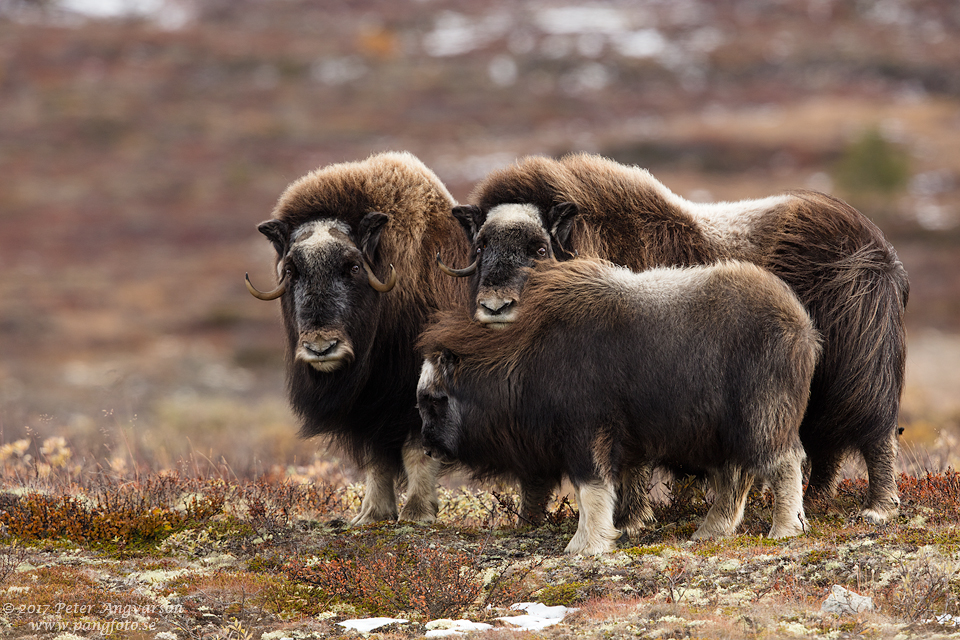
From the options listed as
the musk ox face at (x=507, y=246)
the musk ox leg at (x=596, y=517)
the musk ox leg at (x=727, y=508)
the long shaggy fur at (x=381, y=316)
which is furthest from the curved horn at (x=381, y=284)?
the musk ox leg at (x=727, y=508)

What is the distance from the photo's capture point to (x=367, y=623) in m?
3.35

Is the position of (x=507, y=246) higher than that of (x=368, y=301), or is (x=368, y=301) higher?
(x=507, y=246)

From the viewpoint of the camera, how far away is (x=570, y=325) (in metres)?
4.28

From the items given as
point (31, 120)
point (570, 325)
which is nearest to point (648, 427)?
point (570, 325)

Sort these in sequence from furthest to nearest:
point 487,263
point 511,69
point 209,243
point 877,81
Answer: point 511,69
point 877,81
point 209,243
point 487,263

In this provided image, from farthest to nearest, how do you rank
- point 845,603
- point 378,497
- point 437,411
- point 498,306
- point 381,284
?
1. point 378,497
2. point 381,284
3. point 437,411
4. point 498,306
5. point 845,603

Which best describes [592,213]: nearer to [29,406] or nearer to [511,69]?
[29,406]

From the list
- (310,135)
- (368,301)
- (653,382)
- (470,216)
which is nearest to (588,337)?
(653,382)

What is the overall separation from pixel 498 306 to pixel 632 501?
117 centimetres

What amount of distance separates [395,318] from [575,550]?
4.86 feet

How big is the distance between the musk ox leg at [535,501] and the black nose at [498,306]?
0.95m

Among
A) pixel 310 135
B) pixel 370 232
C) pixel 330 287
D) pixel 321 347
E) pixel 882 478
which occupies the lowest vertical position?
pixel 882 478

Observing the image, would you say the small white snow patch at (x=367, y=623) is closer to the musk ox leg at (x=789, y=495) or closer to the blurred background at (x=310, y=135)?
the musk ox leg at (x=789, y=495)

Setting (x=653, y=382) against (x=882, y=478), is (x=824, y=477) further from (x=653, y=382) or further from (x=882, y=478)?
(x=653, y=382)
